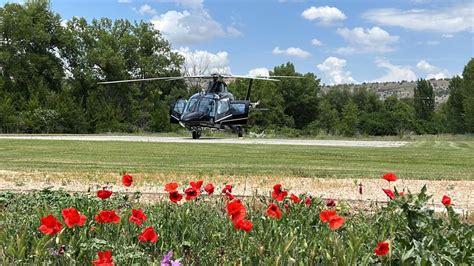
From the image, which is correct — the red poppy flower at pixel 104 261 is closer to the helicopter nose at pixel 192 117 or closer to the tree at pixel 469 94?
the helicopter nose at pixel 192 117

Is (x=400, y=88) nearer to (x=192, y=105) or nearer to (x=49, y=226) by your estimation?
(x=192, y=105)

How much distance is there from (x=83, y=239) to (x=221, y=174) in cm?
721

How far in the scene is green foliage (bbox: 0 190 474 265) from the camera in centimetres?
320

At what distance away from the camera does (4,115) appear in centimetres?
4478

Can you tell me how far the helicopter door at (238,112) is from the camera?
3569 cm

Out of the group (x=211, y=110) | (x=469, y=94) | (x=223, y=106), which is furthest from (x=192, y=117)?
(x=469, y=94)

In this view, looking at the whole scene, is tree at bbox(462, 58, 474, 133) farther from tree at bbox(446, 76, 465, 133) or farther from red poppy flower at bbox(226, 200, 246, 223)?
red poppy flower at bbox(226, 200, 246, 223)

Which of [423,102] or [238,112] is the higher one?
[423,102]

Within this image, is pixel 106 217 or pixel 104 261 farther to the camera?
pixel 106 217

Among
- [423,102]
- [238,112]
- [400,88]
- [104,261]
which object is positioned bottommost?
[104,261]

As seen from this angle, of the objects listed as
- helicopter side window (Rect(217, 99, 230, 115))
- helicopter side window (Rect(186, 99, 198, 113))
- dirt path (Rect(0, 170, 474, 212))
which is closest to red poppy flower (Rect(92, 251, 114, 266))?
dirt path (Rect(0, 170, 474, 212))

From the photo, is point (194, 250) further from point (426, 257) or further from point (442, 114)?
point (442, 114)

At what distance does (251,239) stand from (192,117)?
29436 mm

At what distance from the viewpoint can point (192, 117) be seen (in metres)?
33.3
